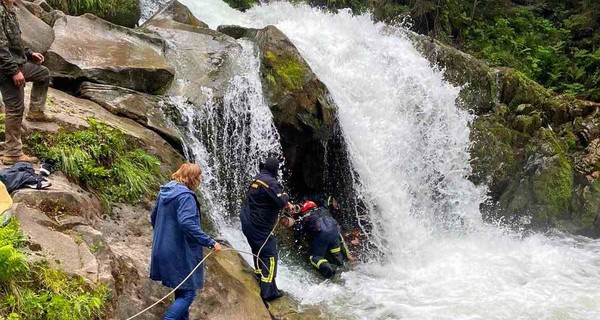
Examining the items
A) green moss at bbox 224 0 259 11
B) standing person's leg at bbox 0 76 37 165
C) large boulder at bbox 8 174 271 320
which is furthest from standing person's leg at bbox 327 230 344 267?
green moss at bbox 224 0 259 11

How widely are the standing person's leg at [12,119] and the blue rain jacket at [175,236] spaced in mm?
2092

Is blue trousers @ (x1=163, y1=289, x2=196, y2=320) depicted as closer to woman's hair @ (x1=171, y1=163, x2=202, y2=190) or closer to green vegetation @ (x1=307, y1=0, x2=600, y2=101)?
woman's hair @ (x1=171, y1=163, x2=202, y2=190)

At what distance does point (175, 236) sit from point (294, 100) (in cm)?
557

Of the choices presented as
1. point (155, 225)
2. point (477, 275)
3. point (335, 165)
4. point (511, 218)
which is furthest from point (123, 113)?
point (511, 218)

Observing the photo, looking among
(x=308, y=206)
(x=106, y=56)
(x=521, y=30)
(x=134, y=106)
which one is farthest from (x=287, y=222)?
(x=521, y=30)

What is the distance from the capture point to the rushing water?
813 cm

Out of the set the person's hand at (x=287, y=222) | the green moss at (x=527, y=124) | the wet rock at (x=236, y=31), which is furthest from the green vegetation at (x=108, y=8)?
the green moss at (x=527, y=124)

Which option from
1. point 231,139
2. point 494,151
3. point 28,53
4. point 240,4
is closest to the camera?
point 28,53

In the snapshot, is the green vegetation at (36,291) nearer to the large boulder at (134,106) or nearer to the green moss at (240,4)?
the large boulder at (134,106)

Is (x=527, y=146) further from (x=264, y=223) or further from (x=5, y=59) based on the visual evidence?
(x=5, y=59)

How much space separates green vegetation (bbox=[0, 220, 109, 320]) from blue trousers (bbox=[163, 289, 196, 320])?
0.84 metres

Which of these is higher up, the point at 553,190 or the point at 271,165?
the point at 271,165

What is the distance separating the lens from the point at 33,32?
728 cm

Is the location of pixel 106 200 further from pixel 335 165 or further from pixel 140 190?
pixel 335 165
